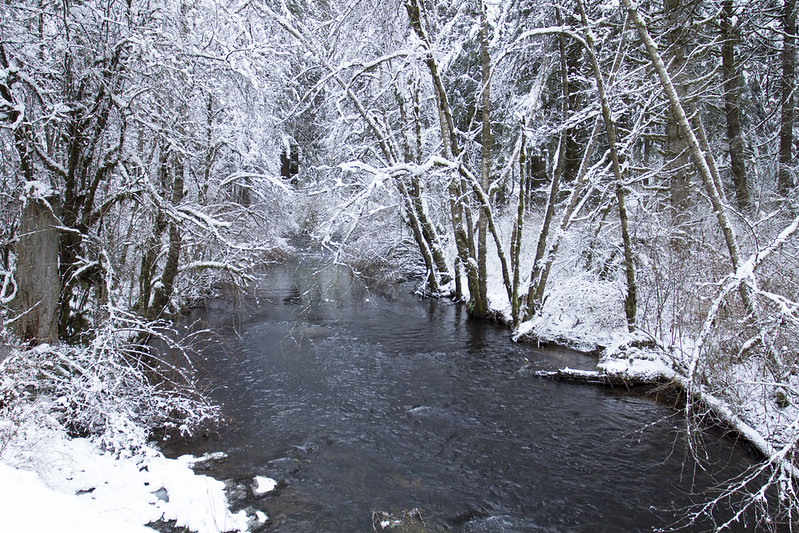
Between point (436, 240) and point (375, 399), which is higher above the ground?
point (436, 240)

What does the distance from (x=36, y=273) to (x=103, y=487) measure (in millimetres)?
2879

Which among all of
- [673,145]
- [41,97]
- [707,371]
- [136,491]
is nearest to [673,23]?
[673,145]

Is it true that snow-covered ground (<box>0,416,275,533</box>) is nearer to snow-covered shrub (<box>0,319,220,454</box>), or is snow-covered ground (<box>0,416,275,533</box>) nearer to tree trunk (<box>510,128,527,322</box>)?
snow-covered shrub (<box>0,319,220,454</box>)

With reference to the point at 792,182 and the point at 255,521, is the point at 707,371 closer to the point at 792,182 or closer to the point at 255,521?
the point at 255,521

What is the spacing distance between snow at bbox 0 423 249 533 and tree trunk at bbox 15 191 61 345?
58.3 inches

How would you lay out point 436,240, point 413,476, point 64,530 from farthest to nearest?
point 436,240, point 413,476, point 64,530

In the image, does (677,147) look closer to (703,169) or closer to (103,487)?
(703,169)

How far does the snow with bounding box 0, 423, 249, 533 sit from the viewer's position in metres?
3.56

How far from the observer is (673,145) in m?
10.1

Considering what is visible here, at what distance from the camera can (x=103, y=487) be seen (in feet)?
15.8

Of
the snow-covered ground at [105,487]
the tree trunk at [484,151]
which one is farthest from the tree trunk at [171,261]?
the tree trunk at [484,151]

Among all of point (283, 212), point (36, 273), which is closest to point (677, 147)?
point (283, 212)

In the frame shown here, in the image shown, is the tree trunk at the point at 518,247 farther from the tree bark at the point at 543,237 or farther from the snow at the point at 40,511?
the snow at the point at 40,511

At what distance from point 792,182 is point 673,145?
486 cm
